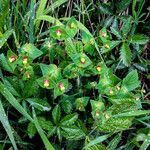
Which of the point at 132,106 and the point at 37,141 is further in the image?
the point at 37,141

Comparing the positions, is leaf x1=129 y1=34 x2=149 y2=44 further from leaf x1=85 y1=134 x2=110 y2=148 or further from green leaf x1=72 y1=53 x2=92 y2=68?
leaf x1=85 y1=134 x2=110 y2=148

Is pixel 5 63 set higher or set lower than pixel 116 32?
higher

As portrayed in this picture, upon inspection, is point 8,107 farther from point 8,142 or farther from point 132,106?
point 132,106

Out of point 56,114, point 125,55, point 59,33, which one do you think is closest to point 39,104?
point 56,114

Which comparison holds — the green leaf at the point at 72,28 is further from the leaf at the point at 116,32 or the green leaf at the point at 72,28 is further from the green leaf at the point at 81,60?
the leaf at the point at 116,32

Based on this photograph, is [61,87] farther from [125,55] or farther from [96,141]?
[125,55]

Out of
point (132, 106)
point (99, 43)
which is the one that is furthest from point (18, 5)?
point (132, 106)

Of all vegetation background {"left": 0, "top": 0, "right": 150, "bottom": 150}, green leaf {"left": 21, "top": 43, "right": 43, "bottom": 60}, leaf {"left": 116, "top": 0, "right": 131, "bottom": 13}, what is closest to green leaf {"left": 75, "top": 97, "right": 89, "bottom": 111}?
vegetation background {"left": 0, "top": 0, "right": 150, "bottom": 150}

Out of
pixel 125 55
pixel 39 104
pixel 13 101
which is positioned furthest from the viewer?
pixel 125 55

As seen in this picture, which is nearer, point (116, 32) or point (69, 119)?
point (69, 119)

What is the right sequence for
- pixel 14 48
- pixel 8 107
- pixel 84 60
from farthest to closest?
pixel 14 48
pixel 8 107
pixel 84 60

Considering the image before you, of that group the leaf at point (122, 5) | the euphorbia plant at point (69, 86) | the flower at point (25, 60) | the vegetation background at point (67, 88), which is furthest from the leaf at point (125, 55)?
the flower at point (25, 60)
